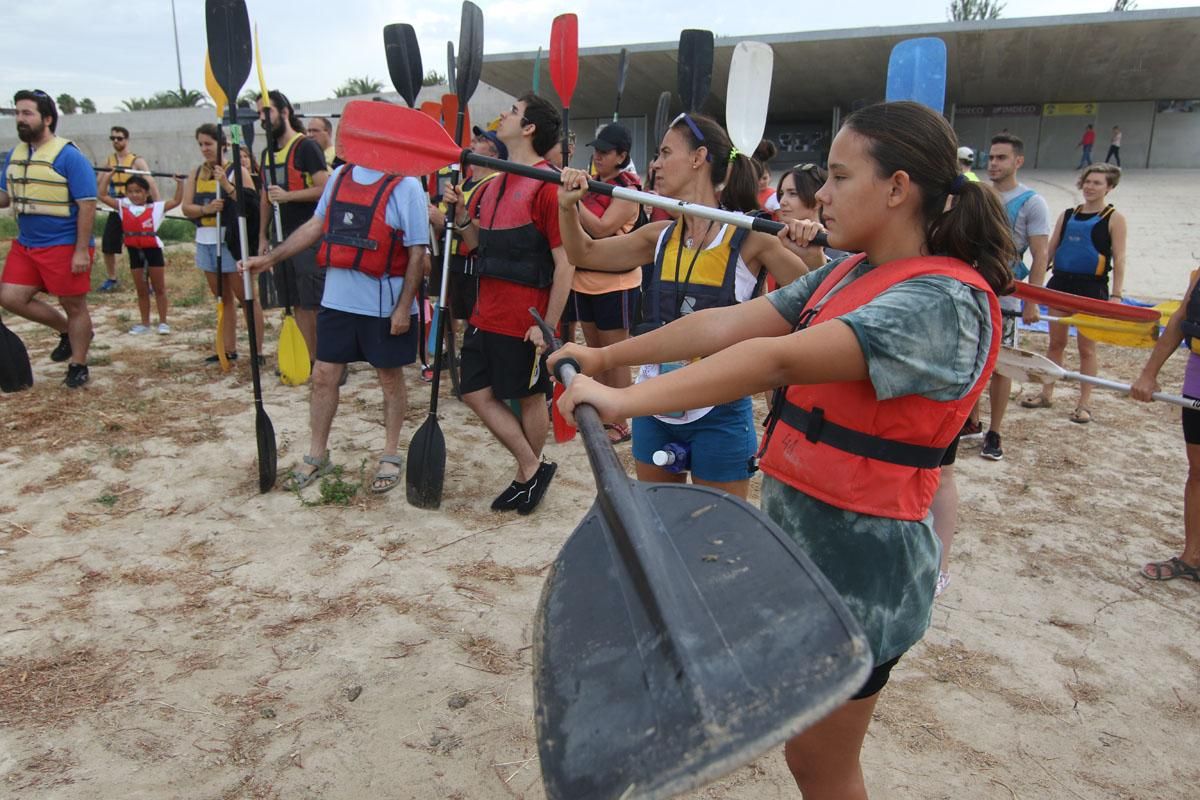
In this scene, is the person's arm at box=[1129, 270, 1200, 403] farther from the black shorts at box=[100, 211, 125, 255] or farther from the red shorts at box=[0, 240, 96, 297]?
the black shorts at box=[100, 211, 125, 255]

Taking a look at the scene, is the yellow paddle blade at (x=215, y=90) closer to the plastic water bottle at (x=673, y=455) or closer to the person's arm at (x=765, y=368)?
the plastic water bottle at (x=673, y=455)

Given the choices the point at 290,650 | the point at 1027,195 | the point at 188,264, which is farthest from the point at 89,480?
the point at 188,264

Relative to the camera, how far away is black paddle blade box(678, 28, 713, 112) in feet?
14.8

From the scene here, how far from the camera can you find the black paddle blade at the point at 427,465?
13.2 ft

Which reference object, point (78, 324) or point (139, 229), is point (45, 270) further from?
point (139, 229)

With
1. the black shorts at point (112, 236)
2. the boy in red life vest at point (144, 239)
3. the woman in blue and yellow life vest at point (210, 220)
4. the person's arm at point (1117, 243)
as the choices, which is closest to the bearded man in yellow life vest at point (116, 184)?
the black shorts at point (112, 236)

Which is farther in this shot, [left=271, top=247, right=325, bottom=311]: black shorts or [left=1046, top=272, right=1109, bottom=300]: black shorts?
[left=1046, top=272, right=1109, bottom=300]: black shorts

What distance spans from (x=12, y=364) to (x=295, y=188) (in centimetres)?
246

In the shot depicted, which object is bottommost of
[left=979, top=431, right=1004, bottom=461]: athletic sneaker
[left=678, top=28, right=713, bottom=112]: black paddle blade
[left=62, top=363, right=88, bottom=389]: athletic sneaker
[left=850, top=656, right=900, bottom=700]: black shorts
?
[left=979, top=431, right=1004, bottom=461]: athletic sneaker

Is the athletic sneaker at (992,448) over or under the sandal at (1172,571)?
over

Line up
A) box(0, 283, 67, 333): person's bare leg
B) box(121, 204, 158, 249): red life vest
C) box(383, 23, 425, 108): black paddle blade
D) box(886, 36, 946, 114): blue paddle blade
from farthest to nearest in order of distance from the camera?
box(121, 204, 158, 249): red life vest, box(0, 283, 67, 333): person's bare leg, box(383, 23, 425, 108): black paddle blade, box(886, 36, 946, 114): blue paddle blade

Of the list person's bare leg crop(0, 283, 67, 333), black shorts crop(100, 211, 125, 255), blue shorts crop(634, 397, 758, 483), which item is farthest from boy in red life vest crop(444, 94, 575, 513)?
black shorts crop(100, 211, 125, 255)

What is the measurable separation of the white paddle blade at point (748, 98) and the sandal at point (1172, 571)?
266 cm

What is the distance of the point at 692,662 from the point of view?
41.2 inches
